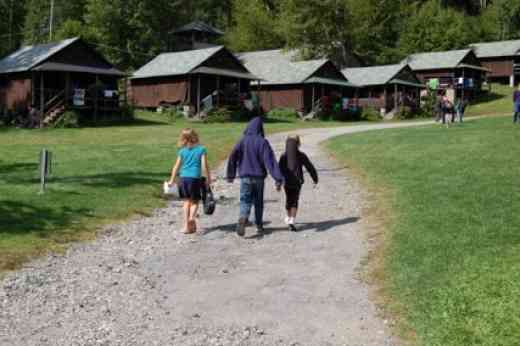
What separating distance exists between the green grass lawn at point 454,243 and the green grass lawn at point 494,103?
37.1 m

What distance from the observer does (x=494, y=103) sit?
188 ft

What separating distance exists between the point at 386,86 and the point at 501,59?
2786 cm

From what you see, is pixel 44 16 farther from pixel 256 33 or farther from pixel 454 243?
pixel 454 243

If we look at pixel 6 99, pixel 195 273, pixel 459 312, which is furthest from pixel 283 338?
pixel 6 99

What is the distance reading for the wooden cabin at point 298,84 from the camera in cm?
4653

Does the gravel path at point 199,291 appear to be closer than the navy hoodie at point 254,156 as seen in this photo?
Yes

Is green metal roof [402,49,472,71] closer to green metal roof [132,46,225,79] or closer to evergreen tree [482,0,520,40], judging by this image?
green metal roof [132,46,225,79]

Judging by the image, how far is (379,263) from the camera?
7516mm

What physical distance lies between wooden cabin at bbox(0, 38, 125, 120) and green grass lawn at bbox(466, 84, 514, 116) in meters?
31.0

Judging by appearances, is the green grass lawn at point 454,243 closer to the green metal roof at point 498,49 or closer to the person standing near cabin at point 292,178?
the person standing near cabin at point 292,178

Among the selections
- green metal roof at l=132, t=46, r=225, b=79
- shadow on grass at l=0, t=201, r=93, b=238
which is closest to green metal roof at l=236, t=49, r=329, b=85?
green metal roof at l=132, t=46, r=225, b=79

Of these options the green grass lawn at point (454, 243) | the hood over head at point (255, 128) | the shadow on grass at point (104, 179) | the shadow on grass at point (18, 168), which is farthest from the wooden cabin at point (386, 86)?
the hood over head at point (255, 128)

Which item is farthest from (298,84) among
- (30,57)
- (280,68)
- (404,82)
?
(30,57)

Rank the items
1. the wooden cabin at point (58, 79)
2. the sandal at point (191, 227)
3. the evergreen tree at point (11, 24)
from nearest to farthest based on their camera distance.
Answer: the sandal at point (191, 227) < the wooden cabin at point (58, 79) < the evergreen tree at point (11, 24)
